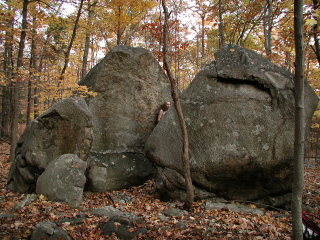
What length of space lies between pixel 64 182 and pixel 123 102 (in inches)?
153

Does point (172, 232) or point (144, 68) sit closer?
point (172, 232)

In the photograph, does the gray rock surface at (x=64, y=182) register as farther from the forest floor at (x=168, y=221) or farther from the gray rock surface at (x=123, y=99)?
the gray rock surface at (x=123, y=99)

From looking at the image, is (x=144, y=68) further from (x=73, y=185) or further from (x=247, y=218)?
(x=247, y=218)

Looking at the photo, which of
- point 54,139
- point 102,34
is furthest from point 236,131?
point 102,34

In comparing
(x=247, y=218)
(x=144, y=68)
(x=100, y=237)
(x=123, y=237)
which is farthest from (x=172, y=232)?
(x=144, y=68)

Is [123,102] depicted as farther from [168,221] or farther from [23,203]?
[168,221]

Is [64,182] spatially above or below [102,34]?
below

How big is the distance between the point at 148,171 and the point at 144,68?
13.6ft

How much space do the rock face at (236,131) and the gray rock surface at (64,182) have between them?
2166mm

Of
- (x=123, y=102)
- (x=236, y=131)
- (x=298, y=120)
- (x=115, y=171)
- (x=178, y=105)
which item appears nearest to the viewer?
(x=298, y=120)

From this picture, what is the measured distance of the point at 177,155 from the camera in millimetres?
5719

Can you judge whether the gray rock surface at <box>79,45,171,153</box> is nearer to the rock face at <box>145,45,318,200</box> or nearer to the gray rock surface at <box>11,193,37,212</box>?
the rock face at <box>145,45,318,200</box>

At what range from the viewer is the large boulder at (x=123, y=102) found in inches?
320

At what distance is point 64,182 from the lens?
5.54m
